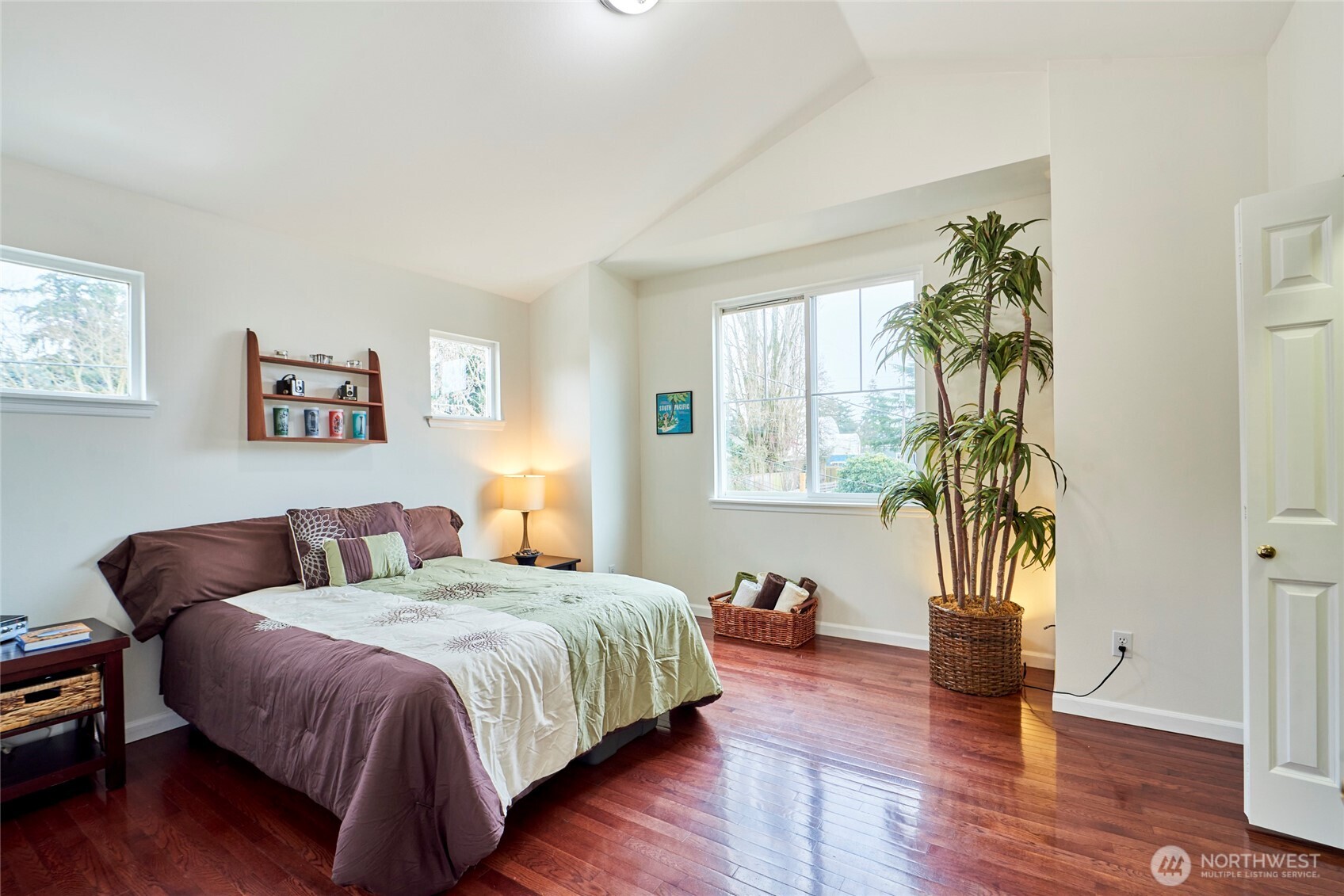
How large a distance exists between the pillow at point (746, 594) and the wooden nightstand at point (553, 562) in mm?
1127

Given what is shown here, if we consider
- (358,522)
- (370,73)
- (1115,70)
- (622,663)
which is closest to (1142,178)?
(1115,70)

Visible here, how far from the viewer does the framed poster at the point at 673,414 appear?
4672 mm

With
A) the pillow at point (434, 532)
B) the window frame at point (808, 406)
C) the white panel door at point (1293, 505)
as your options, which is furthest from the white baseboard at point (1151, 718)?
the pillow at point (434, 532)

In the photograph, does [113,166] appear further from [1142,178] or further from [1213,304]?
[1213,304]

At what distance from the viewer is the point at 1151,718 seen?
2.68m

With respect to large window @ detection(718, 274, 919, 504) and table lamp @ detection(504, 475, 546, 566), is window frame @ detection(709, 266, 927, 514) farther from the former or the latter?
table lamp @ detection(504, 475, 546, 566)

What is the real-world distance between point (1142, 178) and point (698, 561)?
11.1ft

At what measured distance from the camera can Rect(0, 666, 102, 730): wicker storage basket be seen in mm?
2049

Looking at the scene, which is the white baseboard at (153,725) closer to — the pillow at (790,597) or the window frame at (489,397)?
the window frame at (489,397)

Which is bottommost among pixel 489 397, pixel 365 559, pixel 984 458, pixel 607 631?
pixel 607 631

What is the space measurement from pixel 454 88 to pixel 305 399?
1.81 metres

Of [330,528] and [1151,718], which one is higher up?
[330,528]

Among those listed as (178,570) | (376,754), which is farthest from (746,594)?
(178,570)

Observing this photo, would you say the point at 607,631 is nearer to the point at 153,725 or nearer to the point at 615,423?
the point at 153,725
